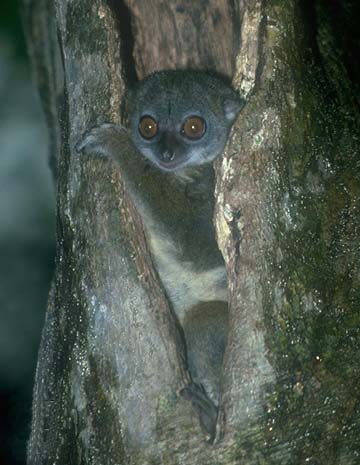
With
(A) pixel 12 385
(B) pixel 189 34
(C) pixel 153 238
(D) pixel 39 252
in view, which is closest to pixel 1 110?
(D) pixel 39 252

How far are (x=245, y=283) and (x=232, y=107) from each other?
1138 mm

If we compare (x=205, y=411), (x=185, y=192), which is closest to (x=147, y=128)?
(x=185, y=192)

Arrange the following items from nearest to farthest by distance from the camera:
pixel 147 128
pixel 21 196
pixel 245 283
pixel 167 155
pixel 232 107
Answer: pixel 245 283
pixel 232 107
pixel 167 155
pixel 147 128
pixel 21 196

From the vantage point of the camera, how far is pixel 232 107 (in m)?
3.92

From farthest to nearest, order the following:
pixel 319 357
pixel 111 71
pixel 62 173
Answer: pixel 62 173
pixel 111 71
pixel 319 357

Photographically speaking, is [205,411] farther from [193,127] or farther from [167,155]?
[193,127]

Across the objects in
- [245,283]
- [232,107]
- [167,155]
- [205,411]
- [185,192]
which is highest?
[232,107]

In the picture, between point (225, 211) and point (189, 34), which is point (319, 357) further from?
point (189, 34)

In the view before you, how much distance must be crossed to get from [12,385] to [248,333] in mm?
3452

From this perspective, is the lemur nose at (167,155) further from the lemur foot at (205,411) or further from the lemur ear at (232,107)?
the lemur foot at (205,411)

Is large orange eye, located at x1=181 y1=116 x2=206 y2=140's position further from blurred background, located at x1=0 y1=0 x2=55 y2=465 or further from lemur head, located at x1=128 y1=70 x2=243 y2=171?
blurred background, located at x1=0 y1=0 x2=55 y2=465

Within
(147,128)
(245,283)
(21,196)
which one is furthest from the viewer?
(21,196)

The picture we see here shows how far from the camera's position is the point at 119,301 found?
3.48 meters

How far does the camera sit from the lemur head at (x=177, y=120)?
4289 mm
